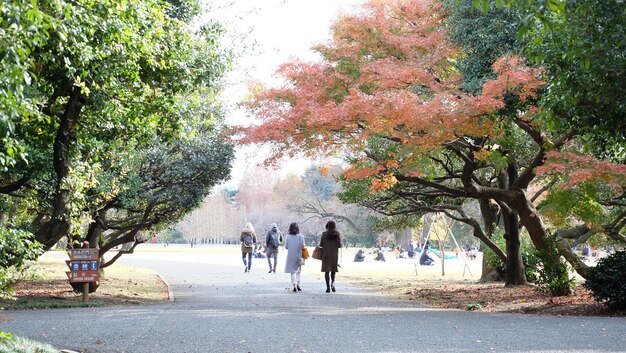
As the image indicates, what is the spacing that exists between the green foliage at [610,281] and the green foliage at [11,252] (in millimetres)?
8450

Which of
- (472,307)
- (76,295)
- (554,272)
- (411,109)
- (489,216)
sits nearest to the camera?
(411,109)

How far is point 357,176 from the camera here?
48.9 ft

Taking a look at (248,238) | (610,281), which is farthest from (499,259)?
(610,281)

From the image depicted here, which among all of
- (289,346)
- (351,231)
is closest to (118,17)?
(289,346)

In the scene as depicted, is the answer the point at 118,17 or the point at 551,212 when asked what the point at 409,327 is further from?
the point at 551,212

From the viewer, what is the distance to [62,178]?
8859 millimetres

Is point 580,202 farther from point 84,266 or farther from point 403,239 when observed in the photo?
point 403,239

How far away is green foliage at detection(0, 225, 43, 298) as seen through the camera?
6.85 meters

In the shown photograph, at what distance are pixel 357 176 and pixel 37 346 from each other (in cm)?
905

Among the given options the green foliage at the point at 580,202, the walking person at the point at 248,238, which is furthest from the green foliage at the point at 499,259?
the walking person at the point at 248,238

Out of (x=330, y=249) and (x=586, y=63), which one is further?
(x=330, y=249)

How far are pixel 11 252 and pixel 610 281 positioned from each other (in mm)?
8779

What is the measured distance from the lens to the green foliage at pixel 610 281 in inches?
445

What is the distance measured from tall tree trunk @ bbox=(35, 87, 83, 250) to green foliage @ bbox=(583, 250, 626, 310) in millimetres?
8060
